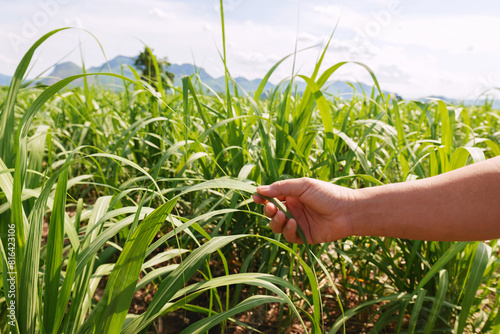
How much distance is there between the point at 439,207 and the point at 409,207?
0.06m

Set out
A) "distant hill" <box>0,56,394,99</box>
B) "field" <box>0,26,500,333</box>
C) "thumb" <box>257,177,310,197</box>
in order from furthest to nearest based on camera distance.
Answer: "distant hill" <box>0,56,394,99</box> < "thumb" <box>257,177,310,197</box> < "field" <box>0,26,500,333</box>

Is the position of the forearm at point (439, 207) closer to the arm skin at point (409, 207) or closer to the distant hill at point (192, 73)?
the arm skin at point (409, 207)

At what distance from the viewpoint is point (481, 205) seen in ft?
2.47

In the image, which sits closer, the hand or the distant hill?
the hand

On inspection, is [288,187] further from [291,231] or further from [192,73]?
[192,73]

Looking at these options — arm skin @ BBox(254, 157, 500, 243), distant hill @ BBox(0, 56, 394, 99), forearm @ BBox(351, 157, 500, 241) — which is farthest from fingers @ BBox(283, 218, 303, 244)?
distant hill @ BBox(0, 56, 394, 99)

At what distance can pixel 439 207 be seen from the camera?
0.78 m

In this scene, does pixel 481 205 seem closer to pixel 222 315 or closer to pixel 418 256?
pixel 418 256

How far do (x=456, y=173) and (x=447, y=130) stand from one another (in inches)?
16.9

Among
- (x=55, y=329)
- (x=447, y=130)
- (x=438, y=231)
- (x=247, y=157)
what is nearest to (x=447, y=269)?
(x=438, y=231)

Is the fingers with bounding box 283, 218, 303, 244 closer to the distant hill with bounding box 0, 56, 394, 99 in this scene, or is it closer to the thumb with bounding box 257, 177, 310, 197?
the thumb with bounding box 257, 177, 310, 197

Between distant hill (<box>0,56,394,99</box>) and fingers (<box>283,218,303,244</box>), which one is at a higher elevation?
distant hill (<box>0,56,394,99</box>)

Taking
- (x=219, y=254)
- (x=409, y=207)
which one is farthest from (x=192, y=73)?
(x=409, y=207)

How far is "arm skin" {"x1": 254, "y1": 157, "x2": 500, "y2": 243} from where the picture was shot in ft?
2.47
